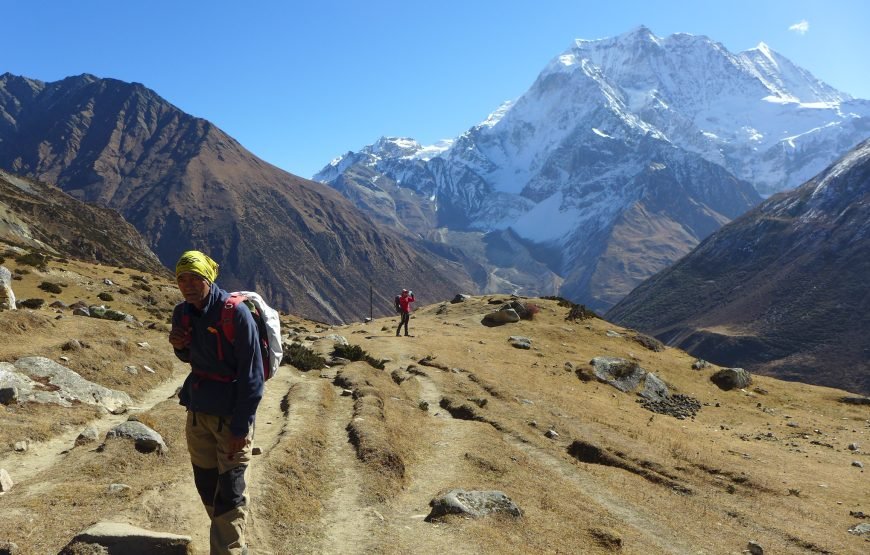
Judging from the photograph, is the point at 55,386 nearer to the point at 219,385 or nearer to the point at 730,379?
the point at 219,385

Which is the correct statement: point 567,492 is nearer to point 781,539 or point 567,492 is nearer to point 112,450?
point 781,539

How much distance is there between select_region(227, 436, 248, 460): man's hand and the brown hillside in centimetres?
164

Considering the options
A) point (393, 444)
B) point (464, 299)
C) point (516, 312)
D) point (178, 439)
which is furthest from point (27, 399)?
point (464, 299)

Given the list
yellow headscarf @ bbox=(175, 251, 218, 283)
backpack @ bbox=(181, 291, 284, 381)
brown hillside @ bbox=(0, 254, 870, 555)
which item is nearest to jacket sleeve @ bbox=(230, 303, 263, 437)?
backpack @ bbox=(181, 291, 284, 381)

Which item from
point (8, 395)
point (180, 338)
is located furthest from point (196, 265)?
point (8, 395)

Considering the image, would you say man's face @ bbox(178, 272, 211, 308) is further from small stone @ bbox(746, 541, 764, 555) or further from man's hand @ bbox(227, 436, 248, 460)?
small stone @ bbox(746, 541, 764, 555)

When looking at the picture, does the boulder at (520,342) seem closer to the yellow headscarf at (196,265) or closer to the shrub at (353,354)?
the shrub at (353,354)

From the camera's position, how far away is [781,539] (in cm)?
1346

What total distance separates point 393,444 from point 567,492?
14.6 feet

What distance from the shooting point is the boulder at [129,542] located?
7402 millimetres

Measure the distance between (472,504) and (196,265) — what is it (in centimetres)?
753

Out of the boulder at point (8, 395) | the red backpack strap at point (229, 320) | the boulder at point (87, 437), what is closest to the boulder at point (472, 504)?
the red backpack strap at point (229, 320)

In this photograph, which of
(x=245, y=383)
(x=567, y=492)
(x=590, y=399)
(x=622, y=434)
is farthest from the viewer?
(x=590, y=399)

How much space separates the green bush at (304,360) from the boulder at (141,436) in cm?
1264
